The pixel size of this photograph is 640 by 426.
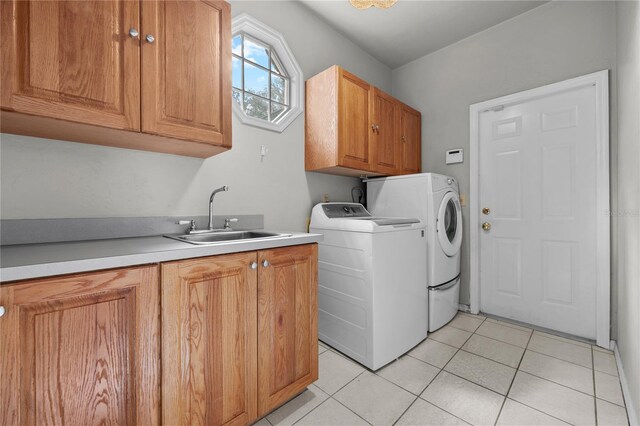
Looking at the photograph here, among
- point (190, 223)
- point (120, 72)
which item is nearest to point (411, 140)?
point (190, 223)

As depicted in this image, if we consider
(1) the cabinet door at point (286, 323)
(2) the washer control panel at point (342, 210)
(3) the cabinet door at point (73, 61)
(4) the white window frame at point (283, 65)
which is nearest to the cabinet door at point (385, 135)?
(2) the washer control panel at point (342, 210)

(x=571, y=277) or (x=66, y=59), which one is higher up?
(x=66, y=59)

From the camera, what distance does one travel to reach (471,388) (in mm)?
1657

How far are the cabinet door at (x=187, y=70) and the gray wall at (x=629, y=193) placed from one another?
6.89 feet

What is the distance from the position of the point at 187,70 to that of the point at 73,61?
0.44 metres

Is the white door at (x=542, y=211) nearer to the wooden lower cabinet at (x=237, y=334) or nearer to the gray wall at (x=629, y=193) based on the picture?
the gray wall at (x=629, y=193)

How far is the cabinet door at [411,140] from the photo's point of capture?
9.73ft

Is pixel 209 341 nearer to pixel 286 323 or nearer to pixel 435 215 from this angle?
pixel 286 323

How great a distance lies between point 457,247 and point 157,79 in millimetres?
2728

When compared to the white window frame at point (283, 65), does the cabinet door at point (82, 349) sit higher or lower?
lower

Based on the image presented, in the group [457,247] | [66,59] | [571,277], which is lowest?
[571,277]

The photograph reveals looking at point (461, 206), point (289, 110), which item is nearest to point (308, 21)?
point (289, 110)

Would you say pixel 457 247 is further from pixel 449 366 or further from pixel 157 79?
pixel 157 79

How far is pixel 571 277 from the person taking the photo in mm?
2352
